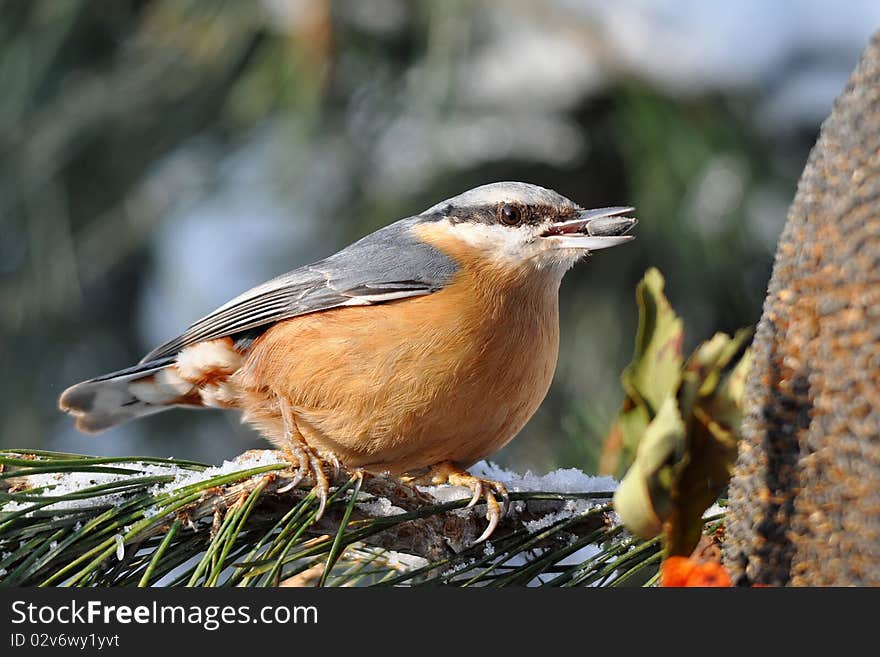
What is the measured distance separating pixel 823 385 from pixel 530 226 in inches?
59.1

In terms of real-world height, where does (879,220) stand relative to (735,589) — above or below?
above

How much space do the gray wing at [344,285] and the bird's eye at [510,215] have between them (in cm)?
19

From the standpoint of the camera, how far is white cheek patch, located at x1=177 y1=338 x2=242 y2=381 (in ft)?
8.84

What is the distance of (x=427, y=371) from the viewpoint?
7.29 feet

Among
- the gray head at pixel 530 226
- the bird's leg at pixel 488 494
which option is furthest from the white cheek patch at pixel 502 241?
the bird's leg at pixel 488 494

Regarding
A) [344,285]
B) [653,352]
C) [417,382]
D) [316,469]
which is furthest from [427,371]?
[653,352]

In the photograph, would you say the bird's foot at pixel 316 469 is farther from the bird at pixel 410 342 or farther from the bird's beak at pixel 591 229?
the bird's beak at pixel 591 229

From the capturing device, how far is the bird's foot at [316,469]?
1511 millimetres

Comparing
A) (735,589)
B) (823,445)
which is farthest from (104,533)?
(823,445)

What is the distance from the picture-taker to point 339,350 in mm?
2346

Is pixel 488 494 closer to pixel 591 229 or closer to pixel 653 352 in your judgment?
pixel 653 352

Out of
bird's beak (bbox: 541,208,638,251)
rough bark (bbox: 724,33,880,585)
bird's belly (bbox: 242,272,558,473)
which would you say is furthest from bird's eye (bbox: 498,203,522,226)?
rough bark (bbox: 724,33,880,585)

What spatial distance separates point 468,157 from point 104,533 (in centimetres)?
298

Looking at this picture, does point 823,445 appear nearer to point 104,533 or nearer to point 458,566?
point 458,566
